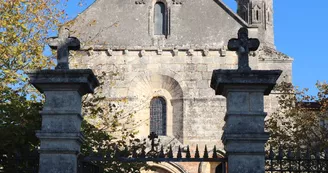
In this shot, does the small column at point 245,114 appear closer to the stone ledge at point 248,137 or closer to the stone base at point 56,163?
the stone ledge at point 248,137

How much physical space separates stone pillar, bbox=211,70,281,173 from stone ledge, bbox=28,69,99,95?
1848 mm

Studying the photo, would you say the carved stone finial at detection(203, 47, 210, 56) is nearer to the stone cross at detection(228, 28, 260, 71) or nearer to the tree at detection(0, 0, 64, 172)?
the tree at detection(0, 0, 64, 172)

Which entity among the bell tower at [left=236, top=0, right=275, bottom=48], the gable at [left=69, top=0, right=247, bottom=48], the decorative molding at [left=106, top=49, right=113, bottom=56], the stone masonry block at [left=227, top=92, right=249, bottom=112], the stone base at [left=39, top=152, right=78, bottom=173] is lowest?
the stone base at [left=39, top=152, right=78, bottom=173]

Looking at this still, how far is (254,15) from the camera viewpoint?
82.2 feet

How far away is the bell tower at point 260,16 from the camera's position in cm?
2492

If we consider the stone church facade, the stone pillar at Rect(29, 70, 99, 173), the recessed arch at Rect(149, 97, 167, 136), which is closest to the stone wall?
the stone church facade

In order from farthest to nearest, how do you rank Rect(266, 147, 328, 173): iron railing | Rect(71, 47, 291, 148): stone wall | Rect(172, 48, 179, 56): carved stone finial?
Rect(172, 48, 179, 56): carved stone finial
Rect(71, 47, 291, 148): stone wall
Rect(266, 147, 328, 173): iron railing

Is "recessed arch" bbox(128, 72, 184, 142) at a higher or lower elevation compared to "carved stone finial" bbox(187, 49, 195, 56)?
lower

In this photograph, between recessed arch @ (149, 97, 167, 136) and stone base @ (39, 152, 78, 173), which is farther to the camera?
recessed arch @ (149, 97, 167, 136)

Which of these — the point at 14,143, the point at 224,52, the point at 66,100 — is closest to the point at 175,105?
the point at 224,52

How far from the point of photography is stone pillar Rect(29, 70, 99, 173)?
8.19 m

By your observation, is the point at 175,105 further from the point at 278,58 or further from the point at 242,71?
the point at 242,71

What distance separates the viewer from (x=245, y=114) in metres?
8.27

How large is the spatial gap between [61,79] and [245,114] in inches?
102
